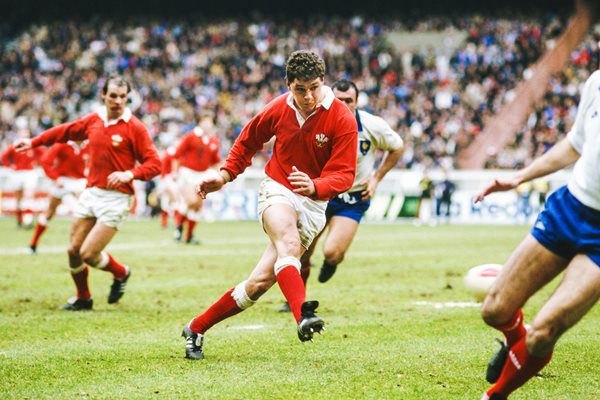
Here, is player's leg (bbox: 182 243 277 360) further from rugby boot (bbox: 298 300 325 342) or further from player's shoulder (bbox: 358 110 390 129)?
player's shoulder (bbox: 358 110 390 129)

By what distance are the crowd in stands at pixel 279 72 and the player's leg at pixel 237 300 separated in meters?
24.6

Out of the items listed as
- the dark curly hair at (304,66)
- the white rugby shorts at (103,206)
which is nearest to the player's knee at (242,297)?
the dark curly hair at (304,66)

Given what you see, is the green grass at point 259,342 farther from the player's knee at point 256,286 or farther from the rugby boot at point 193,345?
the player's knee at point 256,286

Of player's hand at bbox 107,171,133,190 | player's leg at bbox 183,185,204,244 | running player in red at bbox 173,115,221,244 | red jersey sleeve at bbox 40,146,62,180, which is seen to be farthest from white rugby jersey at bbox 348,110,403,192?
running player in red at bbox 173,115,221,244

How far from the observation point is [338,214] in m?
9.80

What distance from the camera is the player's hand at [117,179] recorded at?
920 centimetres

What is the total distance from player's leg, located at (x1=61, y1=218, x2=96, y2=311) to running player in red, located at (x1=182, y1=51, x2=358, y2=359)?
325cm

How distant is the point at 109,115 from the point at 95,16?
133ft

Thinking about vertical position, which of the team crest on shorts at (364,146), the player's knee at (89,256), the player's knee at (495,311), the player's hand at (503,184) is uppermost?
the player's hand at (503,184)

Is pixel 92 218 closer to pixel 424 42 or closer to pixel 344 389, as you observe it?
pixel 344 389

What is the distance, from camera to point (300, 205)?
6.88 metres

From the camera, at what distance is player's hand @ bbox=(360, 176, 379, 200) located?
962 cm

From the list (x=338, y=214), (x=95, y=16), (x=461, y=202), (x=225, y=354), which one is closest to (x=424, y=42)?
(x=461, y=202)

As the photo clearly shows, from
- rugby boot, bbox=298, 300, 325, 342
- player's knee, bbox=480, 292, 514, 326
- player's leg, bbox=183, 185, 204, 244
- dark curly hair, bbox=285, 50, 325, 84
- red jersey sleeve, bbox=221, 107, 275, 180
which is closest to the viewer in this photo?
player's knee, bbox=480, 292, 514, 326
